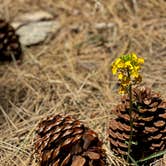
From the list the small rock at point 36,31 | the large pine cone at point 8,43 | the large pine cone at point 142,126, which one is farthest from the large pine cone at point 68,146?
the small rock at point 36,31

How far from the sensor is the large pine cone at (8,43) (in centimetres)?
231

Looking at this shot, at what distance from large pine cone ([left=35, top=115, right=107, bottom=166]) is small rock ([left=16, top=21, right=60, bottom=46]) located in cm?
104

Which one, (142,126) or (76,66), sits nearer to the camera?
(142,126)

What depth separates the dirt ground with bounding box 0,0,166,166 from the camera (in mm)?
1835

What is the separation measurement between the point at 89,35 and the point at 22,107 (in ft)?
2.57

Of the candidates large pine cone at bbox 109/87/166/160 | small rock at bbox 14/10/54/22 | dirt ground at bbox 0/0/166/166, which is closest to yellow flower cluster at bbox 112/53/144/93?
large pine cone at bbox 109/87/166/160

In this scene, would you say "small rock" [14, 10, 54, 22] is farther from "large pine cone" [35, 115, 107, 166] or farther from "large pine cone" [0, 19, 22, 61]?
"large pine cone" [35, 115, 107, 166]

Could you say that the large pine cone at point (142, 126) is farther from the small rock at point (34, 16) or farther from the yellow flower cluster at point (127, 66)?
the small rock at point (34, 16)

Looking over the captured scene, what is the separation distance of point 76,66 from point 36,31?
0.45 metres

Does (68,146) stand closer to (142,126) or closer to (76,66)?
(142,126)

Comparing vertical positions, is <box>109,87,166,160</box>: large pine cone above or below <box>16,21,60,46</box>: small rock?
below

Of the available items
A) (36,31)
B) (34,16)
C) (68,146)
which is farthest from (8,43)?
(68,146)

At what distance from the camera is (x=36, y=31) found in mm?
2531

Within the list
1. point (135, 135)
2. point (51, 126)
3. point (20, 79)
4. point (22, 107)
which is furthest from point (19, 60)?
point (135, 135)
